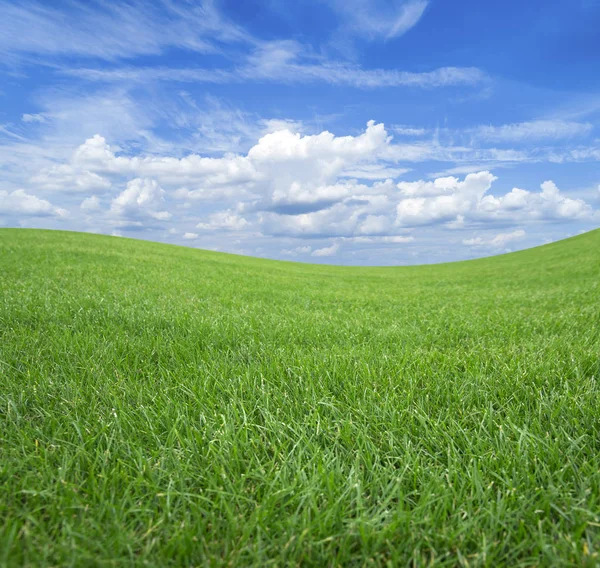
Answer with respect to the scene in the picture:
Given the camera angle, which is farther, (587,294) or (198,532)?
(587,294)

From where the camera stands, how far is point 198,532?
1726mm

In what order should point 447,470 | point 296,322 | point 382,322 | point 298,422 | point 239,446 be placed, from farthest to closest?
1. point 382,322
2. point 296,322
3. point 298,422
4. point 239,446
5. point 447,470

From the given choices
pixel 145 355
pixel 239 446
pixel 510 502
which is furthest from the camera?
pixel 145 355

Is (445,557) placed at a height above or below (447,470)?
below

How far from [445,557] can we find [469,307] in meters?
9.30

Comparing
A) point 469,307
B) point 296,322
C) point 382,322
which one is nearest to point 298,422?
point 296,322

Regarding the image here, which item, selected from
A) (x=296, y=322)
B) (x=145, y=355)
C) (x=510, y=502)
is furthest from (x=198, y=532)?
(x=296, y=322)

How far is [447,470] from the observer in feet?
6.93

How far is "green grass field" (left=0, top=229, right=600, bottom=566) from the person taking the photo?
1.68 meters

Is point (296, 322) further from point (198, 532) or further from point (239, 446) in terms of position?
point (198, 532)

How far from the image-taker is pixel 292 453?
2.28 m

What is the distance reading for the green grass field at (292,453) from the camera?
168 cm

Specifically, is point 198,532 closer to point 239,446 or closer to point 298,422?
point 239,446

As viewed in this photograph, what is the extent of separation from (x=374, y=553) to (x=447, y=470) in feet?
2.33
